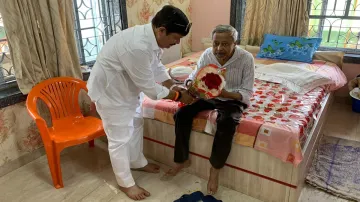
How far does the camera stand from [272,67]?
2949 mm

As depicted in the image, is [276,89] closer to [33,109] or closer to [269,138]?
[269,138]

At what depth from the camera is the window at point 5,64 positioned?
2.23 m

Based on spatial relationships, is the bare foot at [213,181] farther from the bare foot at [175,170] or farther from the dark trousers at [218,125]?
the bare foot at [175,170]

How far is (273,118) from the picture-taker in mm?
1903

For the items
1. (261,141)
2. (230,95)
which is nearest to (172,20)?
(230,95)

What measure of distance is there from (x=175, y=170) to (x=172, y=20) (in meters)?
1.12

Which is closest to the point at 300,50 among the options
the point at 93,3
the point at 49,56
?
the point at 93,3

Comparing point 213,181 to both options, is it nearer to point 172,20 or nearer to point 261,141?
point 261,141

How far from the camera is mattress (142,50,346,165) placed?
5.56 feet

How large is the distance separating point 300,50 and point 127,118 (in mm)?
2394

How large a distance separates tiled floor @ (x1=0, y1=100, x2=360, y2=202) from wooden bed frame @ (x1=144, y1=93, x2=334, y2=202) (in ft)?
0.26

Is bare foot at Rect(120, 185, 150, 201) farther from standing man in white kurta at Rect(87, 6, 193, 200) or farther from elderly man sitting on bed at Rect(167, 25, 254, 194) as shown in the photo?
elderly man sitting on bed at Rect(167, 25, 254, 194)

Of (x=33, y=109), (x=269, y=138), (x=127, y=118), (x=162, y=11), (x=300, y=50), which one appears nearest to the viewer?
(x=162, y=11)

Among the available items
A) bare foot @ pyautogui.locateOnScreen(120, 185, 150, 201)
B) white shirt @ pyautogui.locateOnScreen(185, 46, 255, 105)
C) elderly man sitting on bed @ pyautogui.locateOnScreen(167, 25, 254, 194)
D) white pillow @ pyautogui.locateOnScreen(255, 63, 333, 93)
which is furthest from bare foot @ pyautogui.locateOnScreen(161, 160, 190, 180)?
white pillow @ pyautogui.locateOnScreen(255, 63, 333, 93)
